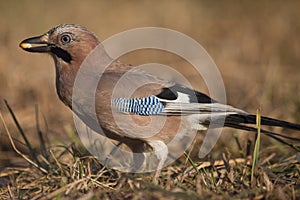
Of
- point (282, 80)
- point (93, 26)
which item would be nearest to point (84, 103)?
point (282, 80)

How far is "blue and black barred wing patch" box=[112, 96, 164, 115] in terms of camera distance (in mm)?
4711

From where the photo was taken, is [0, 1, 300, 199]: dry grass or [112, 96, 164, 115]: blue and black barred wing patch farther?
[112, 96, 164, 115]: blue and black barred wing patch

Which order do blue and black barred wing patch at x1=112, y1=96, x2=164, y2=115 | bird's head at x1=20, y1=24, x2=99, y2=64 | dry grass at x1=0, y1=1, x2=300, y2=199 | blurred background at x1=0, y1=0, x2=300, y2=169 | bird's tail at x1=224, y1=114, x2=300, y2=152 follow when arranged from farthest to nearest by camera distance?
blurred background at x1=0, y1=0, x2=300, y2=169 → bird's head at x1=20, y1=24, x2=99, y2=64 → blue and black barred wing patch at x1=112, y1=96, x2=164, y2=115 → bird's tail at x1=224, y1=114, x2=300, y2=152 → dry grass at x1=0, y1=1, x2=300, y2=199

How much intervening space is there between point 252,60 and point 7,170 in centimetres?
521

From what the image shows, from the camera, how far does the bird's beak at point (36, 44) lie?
193 inches

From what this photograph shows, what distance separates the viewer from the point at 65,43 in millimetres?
5023

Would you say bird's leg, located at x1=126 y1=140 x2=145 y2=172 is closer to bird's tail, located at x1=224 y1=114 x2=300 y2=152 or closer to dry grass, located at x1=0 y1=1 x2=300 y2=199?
dry grass, located at x1=0 y1=1 x2=300 y2=199

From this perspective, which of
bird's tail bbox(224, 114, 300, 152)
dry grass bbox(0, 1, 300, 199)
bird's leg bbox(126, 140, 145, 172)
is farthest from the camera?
Answer: bird's leg bbox(126, 140, 145, 172)

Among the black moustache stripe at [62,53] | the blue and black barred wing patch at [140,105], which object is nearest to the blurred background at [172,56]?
the black moustache stripe at [62,53]

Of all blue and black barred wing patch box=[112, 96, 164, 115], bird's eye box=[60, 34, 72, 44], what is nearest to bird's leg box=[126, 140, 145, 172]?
blue and black barred wing patch box=[112, 96, 164, 115]

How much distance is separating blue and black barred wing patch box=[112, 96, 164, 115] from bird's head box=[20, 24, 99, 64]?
603 mm

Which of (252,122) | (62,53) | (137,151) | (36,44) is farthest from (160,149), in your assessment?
(36,44)

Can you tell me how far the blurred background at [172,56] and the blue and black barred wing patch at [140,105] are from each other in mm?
828

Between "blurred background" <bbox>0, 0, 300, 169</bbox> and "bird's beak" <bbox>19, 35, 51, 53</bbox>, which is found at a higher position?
"blurred background" <bbox>0, 0, 300, 169</bbox>
